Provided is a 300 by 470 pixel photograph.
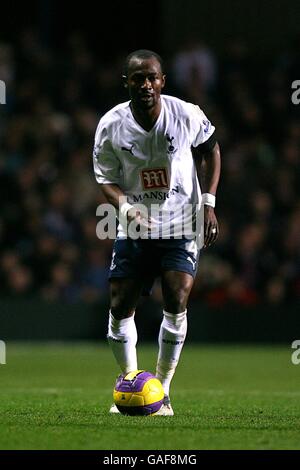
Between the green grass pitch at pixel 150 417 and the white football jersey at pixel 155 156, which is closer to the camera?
the green grass pitch at pixel 150 417

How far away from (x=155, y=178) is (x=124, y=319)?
1.03 metres

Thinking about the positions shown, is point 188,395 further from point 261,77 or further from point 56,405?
point 261,77

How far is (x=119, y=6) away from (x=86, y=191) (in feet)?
15.6

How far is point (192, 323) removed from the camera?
17.2m

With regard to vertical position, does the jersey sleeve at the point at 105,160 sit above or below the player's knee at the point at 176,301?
above

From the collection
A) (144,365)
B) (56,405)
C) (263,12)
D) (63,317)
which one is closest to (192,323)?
(63,317)

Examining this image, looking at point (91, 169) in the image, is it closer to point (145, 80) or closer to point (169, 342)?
point (169, 342)

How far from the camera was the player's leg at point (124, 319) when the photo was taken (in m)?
8.48

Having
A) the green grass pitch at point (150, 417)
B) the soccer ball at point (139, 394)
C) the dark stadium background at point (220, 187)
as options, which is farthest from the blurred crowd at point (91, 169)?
the soccer ball at point (139, 394)

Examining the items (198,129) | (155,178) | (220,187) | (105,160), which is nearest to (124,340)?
(155,178)

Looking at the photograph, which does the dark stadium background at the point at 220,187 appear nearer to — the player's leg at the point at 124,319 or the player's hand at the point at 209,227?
the player's leg at the point at 124,319

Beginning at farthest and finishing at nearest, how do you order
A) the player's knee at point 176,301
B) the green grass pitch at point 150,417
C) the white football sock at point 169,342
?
the white football sock at point 169,342, the player's knee at point 176,301, the green grass pitch at point 150,417

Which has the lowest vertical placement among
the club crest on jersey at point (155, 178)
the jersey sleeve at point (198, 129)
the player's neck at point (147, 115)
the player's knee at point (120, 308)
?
the player's knee at point (120, 308)

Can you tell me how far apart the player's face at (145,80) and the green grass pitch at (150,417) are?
218 centimetres
